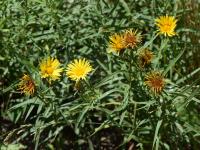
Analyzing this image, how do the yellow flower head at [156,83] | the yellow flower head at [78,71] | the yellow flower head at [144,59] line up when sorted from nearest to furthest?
the yellow flower head at [156,83] < the yellow flower head at [144,59] < the yellow flower head at [78,71]

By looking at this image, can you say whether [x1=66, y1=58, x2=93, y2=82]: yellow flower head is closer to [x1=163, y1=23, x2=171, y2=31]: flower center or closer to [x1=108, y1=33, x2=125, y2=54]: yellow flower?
[x1=108, y1=33, x2=125, y2=54]: yellow flower

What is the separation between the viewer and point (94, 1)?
2.99 metres

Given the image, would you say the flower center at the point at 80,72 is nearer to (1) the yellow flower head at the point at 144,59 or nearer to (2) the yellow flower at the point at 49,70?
(2) the yellow flower at the point at 49,70

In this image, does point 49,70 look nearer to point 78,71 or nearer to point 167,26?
point 78,71

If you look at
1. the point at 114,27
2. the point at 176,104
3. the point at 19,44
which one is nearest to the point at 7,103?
the point at 19,44

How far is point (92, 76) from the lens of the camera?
309 cm

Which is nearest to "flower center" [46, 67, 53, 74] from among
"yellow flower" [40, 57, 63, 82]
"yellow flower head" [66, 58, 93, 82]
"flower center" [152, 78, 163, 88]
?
"yellow flower" [40, 57, 63, 82]

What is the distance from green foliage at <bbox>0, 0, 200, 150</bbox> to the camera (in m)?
2.62

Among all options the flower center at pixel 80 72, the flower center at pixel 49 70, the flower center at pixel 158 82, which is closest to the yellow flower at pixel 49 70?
the flower center at pixel 49 70

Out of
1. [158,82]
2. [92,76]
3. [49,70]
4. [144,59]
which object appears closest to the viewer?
[158,82]

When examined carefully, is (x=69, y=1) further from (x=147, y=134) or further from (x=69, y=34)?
(x=147, y=134)

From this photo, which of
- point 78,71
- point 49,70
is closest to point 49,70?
point 49,70

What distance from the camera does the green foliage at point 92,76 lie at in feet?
8.61

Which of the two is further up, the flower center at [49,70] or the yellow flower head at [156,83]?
the flower center at [49,70]
